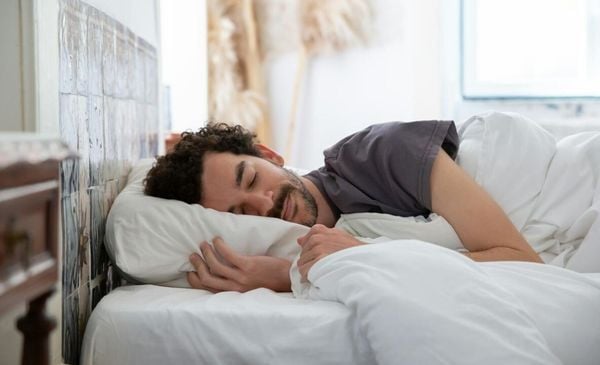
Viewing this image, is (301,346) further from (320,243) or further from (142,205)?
(142,205)

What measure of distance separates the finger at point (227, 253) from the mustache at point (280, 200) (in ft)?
0.55

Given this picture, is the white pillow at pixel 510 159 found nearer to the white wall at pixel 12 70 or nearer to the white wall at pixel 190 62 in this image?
the white wall at pixel 12 70

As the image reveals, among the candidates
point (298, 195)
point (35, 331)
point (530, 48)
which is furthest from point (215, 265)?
point (530, 48)

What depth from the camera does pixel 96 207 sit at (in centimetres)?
140

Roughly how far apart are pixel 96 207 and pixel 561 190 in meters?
0.90

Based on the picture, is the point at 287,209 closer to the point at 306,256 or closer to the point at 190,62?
the point at 306,256

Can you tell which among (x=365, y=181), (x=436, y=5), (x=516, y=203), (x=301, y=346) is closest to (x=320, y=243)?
(x=301, y=346)

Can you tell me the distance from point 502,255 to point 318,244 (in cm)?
34

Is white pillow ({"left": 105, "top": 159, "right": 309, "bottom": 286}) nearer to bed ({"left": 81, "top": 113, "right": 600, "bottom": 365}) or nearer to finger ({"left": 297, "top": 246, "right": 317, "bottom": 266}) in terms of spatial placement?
bed ({"left": 81, "top": 113, "right": 600, "bottom": 365})

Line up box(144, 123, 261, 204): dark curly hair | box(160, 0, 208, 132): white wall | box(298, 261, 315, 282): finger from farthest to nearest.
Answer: box(160, 0, 208, 132): white wall → box(144, 123, 261, 204): dark curly hair → box(298, 261, 315, 282): finger

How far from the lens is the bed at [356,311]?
995 mm

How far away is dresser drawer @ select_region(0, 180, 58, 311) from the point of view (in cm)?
59

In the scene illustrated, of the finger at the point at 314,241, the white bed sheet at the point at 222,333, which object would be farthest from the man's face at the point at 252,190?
the white bed sheet at the point at 222,333

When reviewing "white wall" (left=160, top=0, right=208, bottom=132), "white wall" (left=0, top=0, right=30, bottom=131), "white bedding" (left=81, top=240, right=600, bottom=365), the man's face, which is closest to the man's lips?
the man's face
